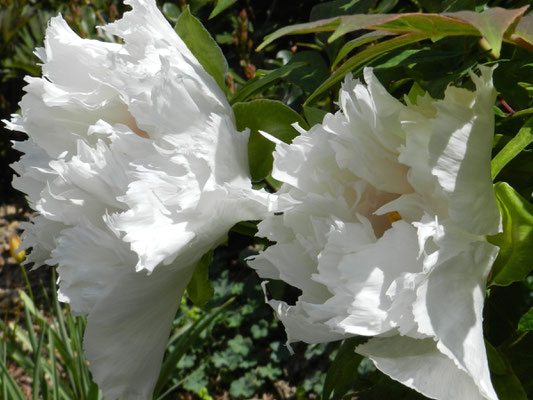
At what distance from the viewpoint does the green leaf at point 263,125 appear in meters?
0.44

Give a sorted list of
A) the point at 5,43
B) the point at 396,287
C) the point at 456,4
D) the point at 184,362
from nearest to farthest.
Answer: the point at 396,287
the point at 456,4
the point at 184,362
the point at 5,43

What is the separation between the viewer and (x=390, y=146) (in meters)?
0.35

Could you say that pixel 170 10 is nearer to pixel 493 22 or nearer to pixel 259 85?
pixel 259 85

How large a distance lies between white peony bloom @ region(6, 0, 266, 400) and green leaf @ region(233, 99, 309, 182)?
0.07 feet

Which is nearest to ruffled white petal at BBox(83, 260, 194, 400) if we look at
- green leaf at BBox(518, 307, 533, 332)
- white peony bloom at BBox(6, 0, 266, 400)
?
white peony bloom at BBox(6, 0, 266, 400)

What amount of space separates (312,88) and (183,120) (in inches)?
6.5

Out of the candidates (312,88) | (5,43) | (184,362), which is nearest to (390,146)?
(312,88)

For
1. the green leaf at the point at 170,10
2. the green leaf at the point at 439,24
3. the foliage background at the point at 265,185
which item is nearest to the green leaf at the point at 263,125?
the foliage background at the point at 265,185

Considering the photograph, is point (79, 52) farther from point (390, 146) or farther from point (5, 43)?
point (5, 43)

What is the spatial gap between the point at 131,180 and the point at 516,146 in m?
0.23

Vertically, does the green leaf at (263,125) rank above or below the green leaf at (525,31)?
below

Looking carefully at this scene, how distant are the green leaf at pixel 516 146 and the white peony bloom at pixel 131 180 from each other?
141 mm

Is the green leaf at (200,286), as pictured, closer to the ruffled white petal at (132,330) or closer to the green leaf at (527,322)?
the ruffled white petal at (132,330)

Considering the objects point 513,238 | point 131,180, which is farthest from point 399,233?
point 131,180
